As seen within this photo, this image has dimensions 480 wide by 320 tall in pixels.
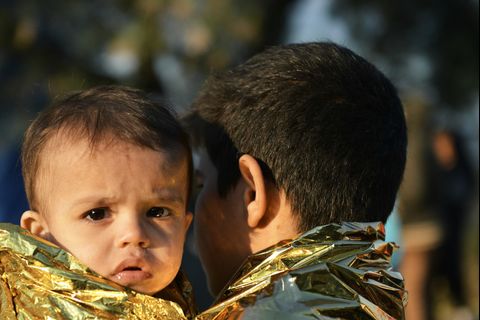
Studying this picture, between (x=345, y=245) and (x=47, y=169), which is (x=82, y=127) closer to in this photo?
(x=47, y=169)

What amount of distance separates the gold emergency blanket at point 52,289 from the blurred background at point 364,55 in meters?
4.26

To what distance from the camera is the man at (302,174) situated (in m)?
1.50

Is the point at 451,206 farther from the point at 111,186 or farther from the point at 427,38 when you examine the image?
the point at 111,186

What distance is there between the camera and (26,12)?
6.48 metres

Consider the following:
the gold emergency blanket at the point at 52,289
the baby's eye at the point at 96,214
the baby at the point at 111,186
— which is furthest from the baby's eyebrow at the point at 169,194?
the gold emergency blanket at the point at 52,289

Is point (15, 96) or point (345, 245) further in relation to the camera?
point (15, 96)

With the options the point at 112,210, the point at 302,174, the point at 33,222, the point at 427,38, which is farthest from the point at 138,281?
the point at 427,38

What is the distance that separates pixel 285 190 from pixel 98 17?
5.20 metres

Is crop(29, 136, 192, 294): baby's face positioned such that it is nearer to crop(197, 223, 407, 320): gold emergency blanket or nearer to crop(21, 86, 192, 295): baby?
crop(21, 86, 192, 295): baby

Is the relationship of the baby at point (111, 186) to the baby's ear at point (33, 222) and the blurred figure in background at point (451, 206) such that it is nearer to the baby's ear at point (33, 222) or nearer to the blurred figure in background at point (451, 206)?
the baby's ear at point (33, 222)

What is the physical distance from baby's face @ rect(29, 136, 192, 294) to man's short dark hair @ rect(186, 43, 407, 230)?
248 mm

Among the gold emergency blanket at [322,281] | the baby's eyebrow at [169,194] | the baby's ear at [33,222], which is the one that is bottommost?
the gold emergency blanket at [322,281]

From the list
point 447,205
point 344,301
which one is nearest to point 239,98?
point 344,301

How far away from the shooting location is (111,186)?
1501mm
